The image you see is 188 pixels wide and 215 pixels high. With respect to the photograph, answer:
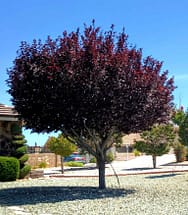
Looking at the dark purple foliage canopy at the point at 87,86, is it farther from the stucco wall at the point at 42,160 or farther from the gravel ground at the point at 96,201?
the stucco wall at the point at 42,160

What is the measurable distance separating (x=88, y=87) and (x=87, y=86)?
47mm

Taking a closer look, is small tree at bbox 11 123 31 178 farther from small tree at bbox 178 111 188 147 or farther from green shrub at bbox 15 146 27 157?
small tree at bbox 178 111 188 147

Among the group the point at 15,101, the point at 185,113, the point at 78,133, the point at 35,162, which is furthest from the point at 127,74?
the point at 35,162

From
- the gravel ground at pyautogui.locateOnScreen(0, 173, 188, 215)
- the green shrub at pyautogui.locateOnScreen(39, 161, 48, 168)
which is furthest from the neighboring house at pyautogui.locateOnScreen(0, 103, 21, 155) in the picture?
the green shrub at pyautogui.locateOnScreen(39, 161, 48, 168)

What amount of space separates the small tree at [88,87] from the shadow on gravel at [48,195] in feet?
7.19

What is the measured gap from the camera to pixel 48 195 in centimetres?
1612

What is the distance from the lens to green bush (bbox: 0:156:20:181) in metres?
23.1

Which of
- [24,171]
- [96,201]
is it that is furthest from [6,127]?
[96,201]

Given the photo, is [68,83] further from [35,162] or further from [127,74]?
[35,162]

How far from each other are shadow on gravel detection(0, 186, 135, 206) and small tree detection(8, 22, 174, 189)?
2.19 metres

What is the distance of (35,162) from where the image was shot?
3728cm

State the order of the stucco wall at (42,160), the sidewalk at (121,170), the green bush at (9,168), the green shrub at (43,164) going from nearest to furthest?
the green bush at (9,168)
the sidewalk at (121,170)
the stucco wall at (42,160)
the green shrub at (43,164)

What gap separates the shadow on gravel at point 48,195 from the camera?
48.1 ft

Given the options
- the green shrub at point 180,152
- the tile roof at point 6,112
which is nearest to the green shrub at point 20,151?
the tile roof at point 6,112
